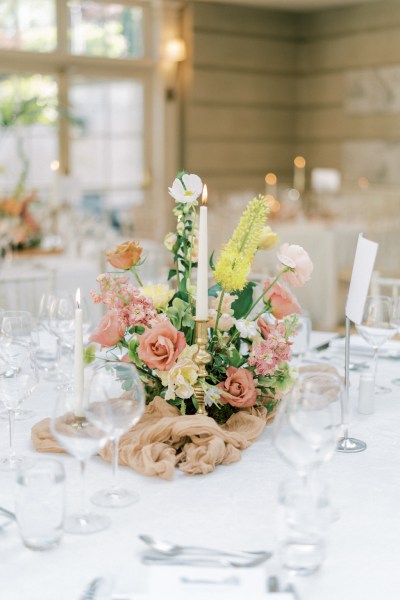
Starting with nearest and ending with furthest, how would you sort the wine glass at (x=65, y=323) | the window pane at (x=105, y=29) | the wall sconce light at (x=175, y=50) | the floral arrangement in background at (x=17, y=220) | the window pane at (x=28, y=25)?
the wine glass at (x=65, y=323), the floral arrangement in background at (x=17, y=220), the window pane at (x=28, y=25), the window pane at (x=105, y=29), the wall sconce light at (x=175, y=50)

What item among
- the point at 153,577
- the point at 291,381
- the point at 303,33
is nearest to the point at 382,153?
the point at 303,33

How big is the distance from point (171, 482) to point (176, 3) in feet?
28.0

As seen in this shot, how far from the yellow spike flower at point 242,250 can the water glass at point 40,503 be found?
23.9 inches

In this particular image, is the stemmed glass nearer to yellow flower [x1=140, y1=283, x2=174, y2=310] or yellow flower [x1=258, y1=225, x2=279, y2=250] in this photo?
yellow flower [x1=140, y1=283, x2=174, y2=310]

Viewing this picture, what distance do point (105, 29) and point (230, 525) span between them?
28.0 ft

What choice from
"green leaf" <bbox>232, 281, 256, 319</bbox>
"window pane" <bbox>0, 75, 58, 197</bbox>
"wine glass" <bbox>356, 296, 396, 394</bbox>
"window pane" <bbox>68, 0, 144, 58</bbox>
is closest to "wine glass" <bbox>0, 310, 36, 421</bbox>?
"green leaf" <bbox>232, 281, 256, 319</bbox>

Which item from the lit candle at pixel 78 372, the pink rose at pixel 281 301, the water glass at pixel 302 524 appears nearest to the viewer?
the water glass at pixel 302 524

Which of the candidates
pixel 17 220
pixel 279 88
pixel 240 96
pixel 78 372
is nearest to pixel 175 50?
pixel 240 96

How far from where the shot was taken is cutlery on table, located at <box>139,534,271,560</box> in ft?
4.36

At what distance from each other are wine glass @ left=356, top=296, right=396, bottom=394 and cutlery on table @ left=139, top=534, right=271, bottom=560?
1.05 m

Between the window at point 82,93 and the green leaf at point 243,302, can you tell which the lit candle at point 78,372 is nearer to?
the green leaf at point 243,302

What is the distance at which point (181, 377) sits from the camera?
1765 millimetres

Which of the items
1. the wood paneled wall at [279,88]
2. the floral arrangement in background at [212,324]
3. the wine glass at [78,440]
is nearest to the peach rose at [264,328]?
the floral arrangement in background at [212,324]

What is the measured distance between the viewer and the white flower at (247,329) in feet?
6.09
